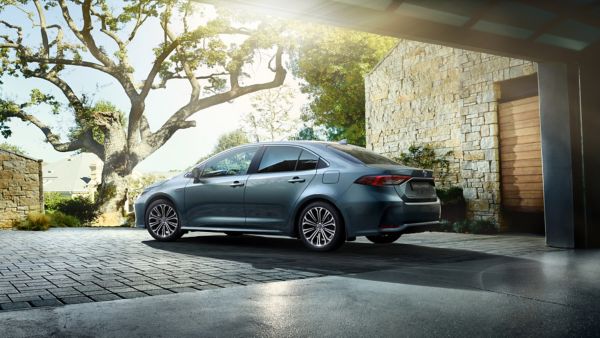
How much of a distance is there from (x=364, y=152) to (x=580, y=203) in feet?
10.2

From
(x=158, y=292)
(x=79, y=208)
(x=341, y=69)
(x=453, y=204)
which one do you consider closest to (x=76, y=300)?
(x=158, y=292)

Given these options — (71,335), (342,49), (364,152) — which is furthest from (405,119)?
(342,49)

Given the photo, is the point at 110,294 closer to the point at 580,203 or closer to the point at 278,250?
the point at 278,250

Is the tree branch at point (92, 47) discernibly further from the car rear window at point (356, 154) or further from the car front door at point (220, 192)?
the car rear window at point (356, 154)

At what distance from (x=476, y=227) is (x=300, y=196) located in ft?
16.7

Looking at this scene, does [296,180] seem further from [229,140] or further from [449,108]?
[229,140]

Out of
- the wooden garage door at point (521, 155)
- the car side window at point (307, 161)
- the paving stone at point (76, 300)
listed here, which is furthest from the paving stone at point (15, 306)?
the wooden garage door at point (521, 155)

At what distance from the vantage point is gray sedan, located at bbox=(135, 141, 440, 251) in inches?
287

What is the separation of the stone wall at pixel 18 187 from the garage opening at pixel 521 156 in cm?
1387

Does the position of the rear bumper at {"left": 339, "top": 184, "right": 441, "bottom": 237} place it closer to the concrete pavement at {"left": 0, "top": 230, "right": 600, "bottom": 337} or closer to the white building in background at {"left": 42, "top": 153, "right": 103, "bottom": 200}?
the concrete pavement at {"left": 0, "top": 230, "right": 600, "bottom": 337}

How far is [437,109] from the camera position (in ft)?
43.8

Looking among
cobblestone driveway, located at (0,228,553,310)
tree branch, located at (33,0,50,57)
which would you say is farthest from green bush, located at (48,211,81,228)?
tree branch, located at (33,0,50,57)

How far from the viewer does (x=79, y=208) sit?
22672mm

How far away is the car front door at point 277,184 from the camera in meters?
7.89
